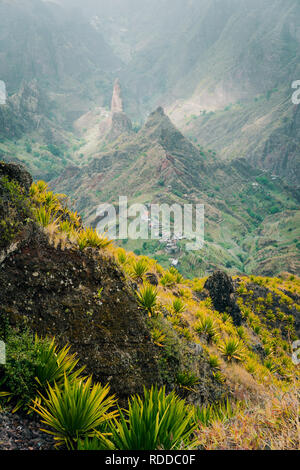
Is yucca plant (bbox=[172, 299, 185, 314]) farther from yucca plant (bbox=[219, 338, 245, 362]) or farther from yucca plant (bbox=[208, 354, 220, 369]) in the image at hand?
yucca plant (bbox=[219, 338, 245, 362])

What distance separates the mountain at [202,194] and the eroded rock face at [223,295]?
57.6m

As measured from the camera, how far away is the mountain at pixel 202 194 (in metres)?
84.2

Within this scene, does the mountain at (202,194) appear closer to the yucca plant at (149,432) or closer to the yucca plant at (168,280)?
the yucca plant at (168,280)

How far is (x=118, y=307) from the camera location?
5449 millimetres

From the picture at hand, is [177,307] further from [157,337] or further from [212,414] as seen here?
[212,414]

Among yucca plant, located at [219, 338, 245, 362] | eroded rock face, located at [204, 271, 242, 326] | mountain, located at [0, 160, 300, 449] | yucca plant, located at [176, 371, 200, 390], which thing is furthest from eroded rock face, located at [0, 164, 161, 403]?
eroded rock face, located at [204, 271, 242, 326]

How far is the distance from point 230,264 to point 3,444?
86.0m

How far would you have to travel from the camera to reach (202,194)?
380 ft

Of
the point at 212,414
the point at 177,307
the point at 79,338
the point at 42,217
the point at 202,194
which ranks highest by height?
the point at 202,194

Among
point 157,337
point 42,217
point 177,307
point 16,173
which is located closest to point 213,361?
point 177,307

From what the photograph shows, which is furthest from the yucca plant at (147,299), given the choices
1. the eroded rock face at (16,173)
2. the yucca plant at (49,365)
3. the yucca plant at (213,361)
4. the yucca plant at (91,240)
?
the eroded rock face at (16,173)

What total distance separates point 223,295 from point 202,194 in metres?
104

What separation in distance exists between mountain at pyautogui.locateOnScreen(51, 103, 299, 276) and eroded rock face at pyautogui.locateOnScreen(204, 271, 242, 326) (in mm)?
57615

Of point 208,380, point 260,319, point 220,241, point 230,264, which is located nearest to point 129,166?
point 220,241
